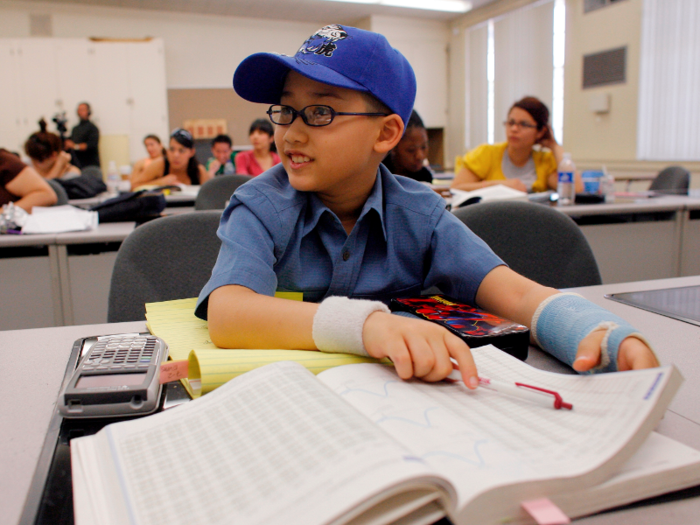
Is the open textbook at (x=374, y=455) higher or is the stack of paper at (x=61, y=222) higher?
the stack of paper at (x=61, y=222)

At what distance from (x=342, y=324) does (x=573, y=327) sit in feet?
0.95

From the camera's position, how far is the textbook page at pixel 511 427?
0.36 m

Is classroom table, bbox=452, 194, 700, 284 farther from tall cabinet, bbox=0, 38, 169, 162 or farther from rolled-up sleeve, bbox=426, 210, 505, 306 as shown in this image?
tall cabinet, bbox=0, 38, 169, 162

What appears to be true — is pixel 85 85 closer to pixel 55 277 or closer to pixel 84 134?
pixel 84 134

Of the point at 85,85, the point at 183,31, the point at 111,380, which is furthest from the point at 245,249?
the point at 183,31

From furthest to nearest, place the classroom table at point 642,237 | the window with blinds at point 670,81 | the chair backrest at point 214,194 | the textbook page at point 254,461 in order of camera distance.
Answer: the window with blinds at point 670,81 → the chair backrest at point 214,194 → the classroom table at point 642,237 → the textbook page at point 254,461

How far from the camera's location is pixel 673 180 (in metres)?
3.74

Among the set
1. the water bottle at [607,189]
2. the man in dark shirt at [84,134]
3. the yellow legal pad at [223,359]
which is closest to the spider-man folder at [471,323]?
the yellow legal pad at [223,359]

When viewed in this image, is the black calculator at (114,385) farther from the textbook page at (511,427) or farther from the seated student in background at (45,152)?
the seated student in background at (45,152)

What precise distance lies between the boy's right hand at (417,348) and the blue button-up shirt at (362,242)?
296 millimetres

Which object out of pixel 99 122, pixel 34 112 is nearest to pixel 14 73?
pixel 34 112

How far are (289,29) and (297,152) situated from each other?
26.3 ft

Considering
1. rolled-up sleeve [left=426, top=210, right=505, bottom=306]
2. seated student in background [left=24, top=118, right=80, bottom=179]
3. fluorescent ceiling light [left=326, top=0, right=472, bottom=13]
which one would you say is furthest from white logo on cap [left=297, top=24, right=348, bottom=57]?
fluorescent ceiling light [left=326, top=0, right=472, bottom=13]

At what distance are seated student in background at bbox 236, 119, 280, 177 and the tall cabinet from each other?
3243 mm
